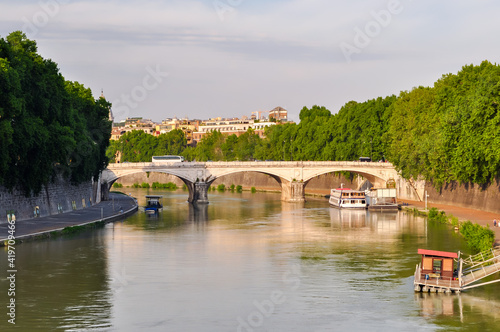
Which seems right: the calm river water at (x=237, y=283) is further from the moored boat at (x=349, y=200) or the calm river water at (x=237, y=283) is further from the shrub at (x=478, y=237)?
the moored boat at (x=349, y=200)

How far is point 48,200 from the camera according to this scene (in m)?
72.1

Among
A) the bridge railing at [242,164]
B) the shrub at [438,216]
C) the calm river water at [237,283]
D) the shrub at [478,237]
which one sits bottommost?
the calm river water at [237,283]

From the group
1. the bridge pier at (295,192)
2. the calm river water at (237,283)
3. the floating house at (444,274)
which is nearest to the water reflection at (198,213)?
the calm river water at (237,283)

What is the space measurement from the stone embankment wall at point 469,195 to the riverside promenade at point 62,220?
112 feet

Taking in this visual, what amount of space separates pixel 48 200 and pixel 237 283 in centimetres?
3361

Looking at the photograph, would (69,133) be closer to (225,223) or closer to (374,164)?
(225,223)

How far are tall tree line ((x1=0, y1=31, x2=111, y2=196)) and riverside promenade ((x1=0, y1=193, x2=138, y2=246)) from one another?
2.84m

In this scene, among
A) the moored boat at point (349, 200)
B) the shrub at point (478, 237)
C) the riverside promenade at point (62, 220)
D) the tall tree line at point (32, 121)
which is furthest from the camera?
the moored boat at point (349, 200)

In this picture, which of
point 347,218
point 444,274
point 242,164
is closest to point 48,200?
point 347,218

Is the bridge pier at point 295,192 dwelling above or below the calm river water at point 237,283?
above

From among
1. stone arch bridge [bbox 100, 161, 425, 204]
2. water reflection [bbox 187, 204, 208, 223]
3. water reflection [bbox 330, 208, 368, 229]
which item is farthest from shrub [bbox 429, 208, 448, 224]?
stone arch bridge [bbox 100, 161, 425, 204]

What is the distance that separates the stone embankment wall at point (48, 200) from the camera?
61553 mm

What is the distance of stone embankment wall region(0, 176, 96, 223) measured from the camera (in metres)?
61.6

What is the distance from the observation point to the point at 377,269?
4766 centimetres
